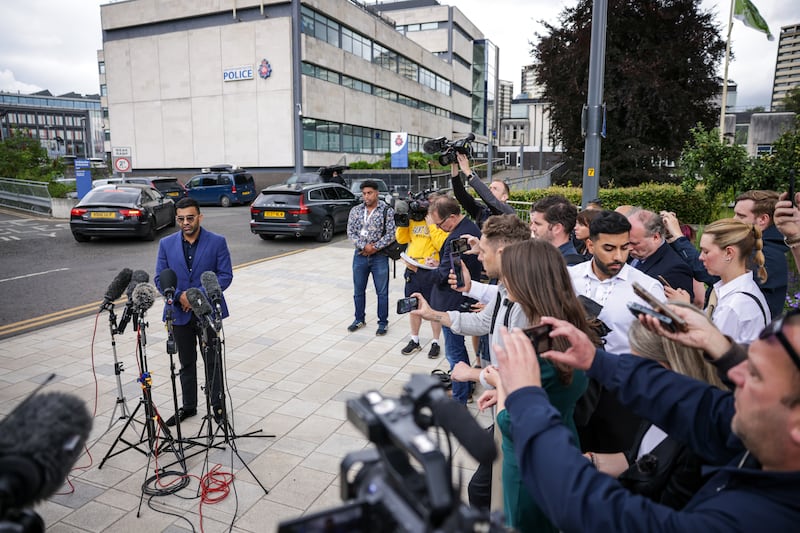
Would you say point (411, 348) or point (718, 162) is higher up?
point (718, 162)

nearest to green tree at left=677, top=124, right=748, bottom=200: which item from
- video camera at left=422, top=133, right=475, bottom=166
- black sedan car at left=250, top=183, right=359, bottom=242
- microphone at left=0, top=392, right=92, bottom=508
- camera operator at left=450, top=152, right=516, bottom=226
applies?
camera operator at left=450, top=152, right=516, bottom=226

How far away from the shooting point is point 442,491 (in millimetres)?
1058

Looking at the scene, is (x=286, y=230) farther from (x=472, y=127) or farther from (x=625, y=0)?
(x=472, y=127)

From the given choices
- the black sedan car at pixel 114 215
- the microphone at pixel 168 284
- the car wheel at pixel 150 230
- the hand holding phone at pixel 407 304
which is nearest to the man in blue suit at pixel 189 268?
the microphone at pixel 168 284

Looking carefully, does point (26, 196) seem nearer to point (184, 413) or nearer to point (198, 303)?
point (184, 413)

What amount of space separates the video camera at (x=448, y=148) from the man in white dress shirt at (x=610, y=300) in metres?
2.73

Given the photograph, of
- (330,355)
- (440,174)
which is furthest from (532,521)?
(440,174)

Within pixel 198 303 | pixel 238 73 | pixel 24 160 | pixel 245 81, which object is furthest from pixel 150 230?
pixel 238 73

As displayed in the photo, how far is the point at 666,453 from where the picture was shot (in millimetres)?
1954

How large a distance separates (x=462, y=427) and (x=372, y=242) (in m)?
6.05

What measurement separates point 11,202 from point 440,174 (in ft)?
79.6

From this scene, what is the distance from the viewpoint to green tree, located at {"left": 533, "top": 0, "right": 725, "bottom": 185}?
1688cm

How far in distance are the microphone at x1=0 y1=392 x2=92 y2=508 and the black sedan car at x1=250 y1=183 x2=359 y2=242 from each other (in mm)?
13715

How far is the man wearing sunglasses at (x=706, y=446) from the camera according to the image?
1256 mm
